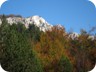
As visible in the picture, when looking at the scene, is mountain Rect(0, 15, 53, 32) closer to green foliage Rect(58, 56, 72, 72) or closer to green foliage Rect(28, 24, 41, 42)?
green foliage Rect(28, 24, 41, 42)

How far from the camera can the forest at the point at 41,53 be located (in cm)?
487

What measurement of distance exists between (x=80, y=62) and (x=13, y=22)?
125cm

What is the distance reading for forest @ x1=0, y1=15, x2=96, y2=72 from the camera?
487 centimetres

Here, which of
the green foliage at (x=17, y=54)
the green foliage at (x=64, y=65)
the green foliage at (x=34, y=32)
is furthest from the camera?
the green foliage at (x=34, y=32)

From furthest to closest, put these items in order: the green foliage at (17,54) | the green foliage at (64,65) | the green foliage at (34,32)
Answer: the green foliage at (34,32) < the green foliage at (64,65) < the green foliage at (17,54)

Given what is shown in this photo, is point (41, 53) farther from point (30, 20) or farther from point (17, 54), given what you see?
point (17, 54)

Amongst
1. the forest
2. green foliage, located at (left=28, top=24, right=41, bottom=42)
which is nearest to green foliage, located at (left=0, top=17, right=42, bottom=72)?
A: the forest

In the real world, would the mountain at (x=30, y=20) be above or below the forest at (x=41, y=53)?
above

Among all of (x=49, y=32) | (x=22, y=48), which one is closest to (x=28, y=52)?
(x=22, y=48)

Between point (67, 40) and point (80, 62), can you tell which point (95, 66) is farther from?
point (67, 40)

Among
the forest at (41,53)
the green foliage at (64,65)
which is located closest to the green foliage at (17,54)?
the forest at (41,53)

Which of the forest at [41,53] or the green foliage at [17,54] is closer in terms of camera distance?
the green foliage at [17,54]

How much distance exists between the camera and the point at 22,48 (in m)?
5.18

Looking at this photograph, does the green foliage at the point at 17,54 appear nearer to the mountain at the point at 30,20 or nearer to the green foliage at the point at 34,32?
the mountain at the point at 30,20
